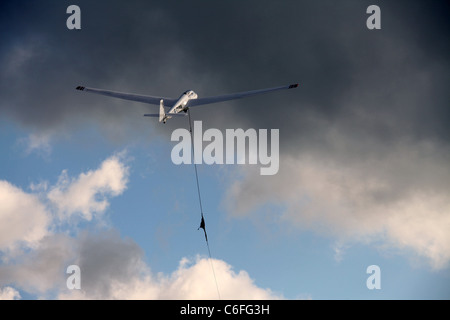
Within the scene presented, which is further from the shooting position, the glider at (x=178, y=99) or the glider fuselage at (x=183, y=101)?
the glider fuselage at (x=183, y=101)

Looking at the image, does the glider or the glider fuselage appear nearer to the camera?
the glider

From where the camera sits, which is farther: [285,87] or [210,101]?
[210,101]
